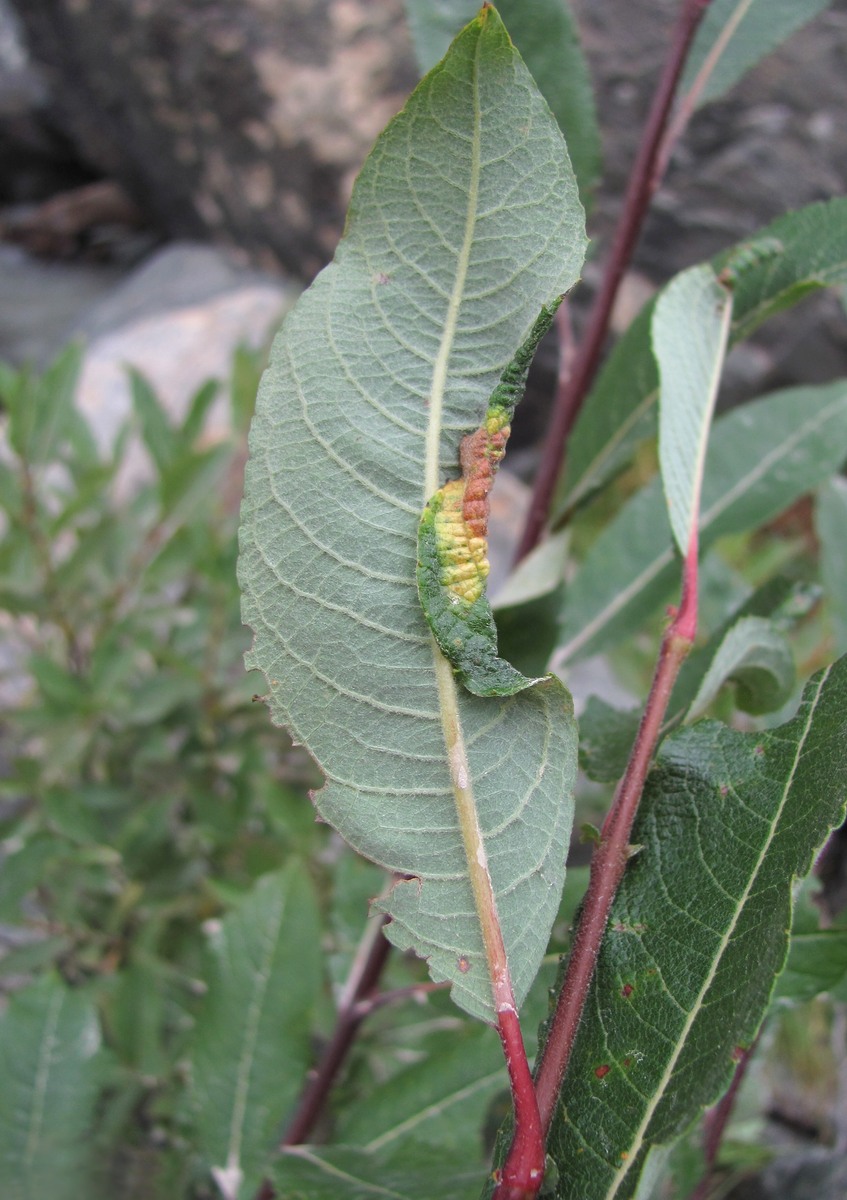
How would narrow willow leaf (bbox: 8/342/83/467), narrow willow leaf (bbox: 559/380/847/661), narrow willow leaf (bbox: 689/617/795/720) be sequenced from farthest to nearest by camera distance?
narrow willow leaf (bbox: 8/342/83/467), narrow willow leaf (bbox: 559/380/847/661), narrow willow leaf (bbox: 689/617/795/720)

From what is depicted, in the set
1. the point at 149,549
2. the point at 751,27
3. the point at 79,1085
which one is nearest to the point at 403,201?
the point at 751,27

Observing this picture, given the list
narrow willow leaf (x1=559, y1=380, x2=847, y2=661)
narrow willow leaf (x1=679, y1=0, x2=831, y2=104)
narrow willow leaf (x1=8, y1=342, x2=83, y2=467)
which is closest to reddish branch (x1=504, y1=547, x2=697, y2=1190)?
narrow willow leaf (x1=559, y1=380, x2=847, y2=661)

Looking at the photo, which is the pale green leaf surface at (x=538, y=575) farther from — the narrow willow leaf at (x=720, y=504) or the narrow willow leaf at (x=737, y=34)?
the narrow willow leaf at (x=737, y=34)

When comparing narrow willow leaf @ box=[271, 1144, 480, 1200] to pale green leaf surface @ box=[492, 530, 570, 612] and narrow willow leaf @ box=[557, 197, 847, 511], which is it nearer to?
pale green leaf surface @ box=[492, 530, 570, 612]

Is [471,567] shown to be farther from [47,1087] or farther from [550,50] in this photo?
[47,1087]

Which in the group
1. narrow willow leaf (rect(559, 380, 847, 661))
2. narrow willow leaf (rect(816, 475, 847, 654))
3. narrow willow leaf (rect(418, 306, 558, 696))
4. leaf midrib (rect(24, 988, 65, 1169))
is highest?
narrow willow leaf (rect(418, 306, 558, 696))

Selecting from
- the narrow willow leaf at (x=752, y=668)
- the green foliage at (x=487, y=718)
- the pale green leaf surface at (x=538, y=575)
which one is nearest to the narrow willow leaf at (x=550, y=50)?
the green foliage at (x=487, y=718)

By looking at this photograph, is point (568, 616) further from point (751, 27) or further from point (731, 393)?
point (731, 393)
